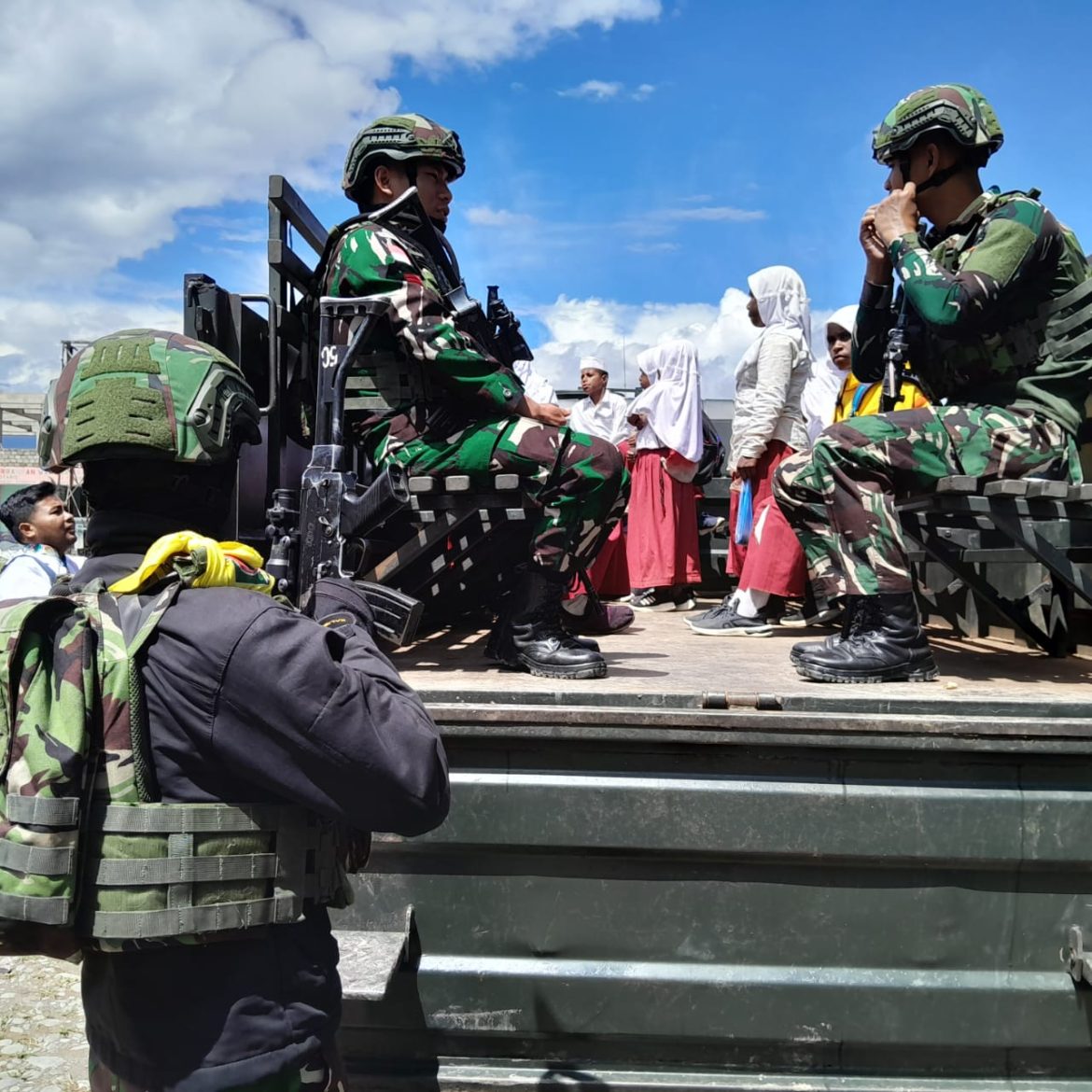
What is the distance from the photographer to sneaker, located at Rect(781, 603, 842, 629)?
12.9ft

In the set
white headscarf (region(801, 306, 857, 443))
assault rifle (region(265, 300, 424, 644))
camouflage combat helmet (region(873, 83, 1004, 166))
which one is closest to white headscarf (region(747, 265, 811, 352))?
white headscarf (region(801, 306, 857, 443))

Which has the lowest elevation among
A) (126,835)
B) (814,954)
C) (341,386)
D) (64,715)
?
(814,954)

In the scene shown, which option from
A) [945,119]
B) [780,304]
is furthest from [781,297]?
[945,119]

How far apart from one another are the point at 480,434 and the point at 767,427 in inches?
77.2

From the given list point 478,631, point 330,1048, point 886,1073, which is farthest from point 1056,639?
point 330,1048

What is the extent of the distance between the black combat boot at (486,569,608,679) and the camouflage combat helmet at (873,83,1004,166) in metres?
1.45

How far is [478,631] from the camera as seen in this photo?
366 cm

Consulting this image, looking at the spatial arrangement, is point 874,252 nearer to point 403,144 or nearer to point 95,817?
point 403,144

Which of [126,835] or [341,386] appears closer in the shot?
[126,835]

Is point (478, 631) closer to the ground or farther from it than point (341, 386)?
closer to the ground

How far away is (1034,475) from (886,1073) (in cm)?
142

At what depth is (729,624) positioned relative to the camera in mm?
3887

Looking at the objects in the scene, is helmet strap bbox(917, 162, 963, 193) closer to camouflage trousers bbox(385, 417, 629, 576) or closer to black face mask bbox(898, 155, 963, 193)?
black face mask bbox(898, 155, 963, 193)

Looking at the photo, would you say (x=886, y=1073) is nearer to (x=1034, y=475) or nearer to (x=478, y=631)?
(x=1034, y=475)
